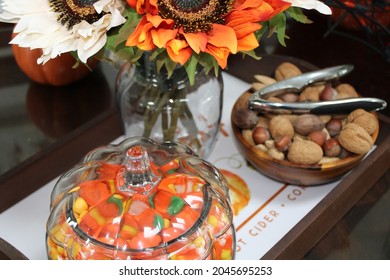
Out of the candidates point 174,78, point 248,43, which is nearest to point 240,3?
point 248,43

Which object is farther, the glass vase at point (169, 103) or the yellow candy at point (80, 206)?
the glass vase at point (169, 103)

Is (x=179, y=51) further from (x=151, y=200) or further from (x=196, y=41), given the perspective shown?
(x=151, y=200)

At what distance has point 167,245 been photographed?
21.5 inches

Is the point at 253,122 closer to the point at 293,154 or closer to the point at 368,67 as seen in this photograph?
the point at 293,154

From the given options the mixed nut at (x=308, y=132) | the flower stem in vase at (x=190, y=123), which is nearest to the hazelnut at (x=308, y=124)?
the mixed nut at (x=308, y=132)

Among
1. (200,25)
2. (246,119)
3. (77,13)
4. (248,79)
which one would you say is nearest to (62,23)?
(77,13)

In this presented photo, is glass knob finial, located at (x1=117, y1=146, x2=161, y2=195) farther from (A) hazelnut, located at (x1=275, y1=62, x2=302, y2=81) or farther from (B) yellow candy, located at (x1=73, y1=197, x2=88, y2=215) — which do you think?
(A) hazelnut, located at (x1=275, y1=62, x2=302, y2=81)

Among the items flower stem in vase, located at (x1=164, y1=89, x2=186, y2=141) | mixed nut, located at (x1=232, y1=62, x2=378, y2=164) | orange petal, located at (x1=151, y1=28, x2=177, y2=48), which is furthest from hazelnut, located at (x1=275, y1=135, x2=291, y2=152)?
orange petal, located at (x1=151, y1=28, x2=177, y2=48)

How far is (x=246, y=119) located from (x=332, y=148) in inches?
3.7

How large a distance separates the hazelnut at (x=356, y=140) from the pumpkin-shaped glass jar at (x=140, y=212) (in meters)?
0.15

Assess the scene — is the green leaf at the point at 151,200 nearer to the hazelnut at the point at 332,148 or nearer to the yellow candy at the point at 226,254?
the yellow candy at the point at 226,254

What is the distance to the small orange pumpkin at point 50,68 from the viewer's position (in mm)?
813

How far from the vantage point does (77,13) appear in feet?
1.84

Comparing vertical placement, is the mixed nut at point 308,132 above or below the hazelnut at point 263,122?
above
